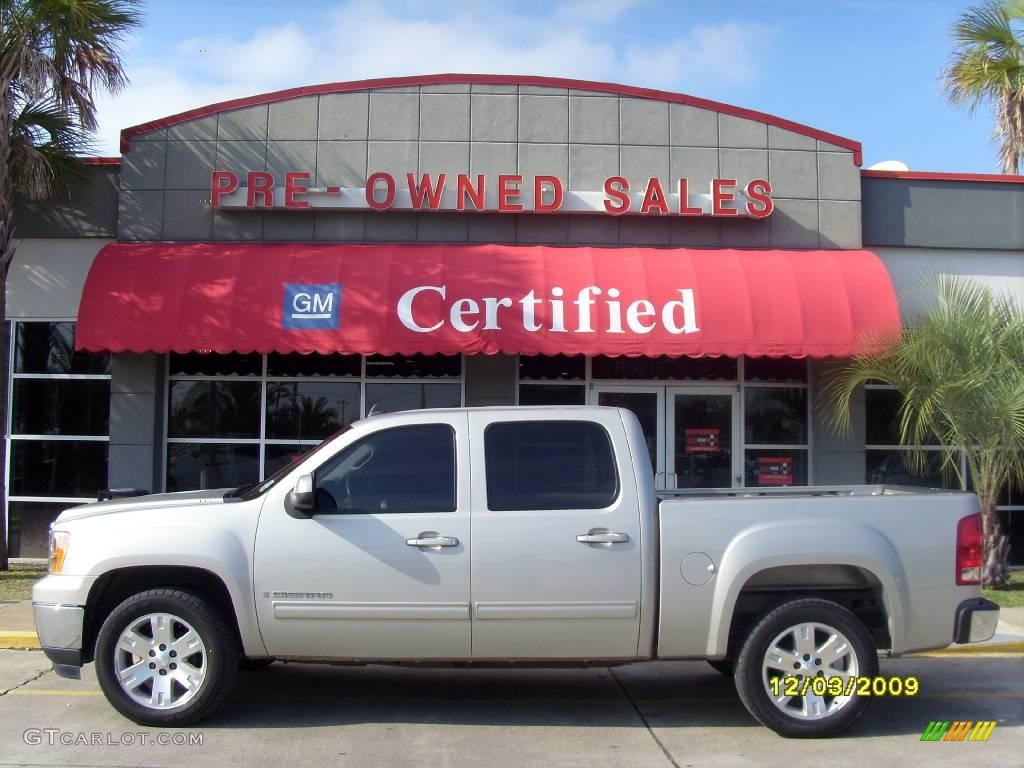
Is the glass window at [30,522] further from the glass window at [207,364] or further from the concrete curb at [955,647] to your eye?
the concrete curb at [955,647]

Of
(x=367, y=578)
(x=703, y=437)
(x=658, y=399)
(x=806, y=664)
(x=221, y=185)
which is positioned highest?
(x=221, y=185)

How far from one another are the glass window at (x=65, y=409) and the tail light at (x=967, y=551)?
10.7 metres

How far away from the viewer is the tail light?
5.72 meters

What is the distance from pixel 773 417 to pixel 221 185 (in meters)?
7.94

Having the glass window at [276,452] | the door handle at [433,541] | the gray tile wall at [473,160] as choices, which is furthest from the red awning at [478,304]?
the door handle at [433,541]

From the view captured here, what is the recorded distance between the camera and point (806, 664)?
570cm

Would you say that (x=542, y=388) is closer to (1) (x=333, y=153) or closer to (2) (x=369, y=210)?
(2) (x=369, y=210)

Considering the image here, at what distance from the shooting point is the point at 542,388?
12.5m

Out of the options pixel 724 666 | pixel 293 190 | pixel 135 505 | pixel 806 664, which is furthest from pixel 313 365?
pixel 806 664

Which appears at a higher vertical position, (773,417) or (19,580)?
(773,417)

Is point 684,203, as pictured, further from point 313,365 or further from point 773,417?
point 313,365

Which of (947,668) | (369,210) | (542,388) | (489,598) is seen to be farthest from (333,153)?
(947,668)

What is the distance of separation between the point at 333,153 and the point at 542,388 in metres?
4.20

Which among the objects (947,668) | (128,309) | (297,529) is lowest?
(947,668)
